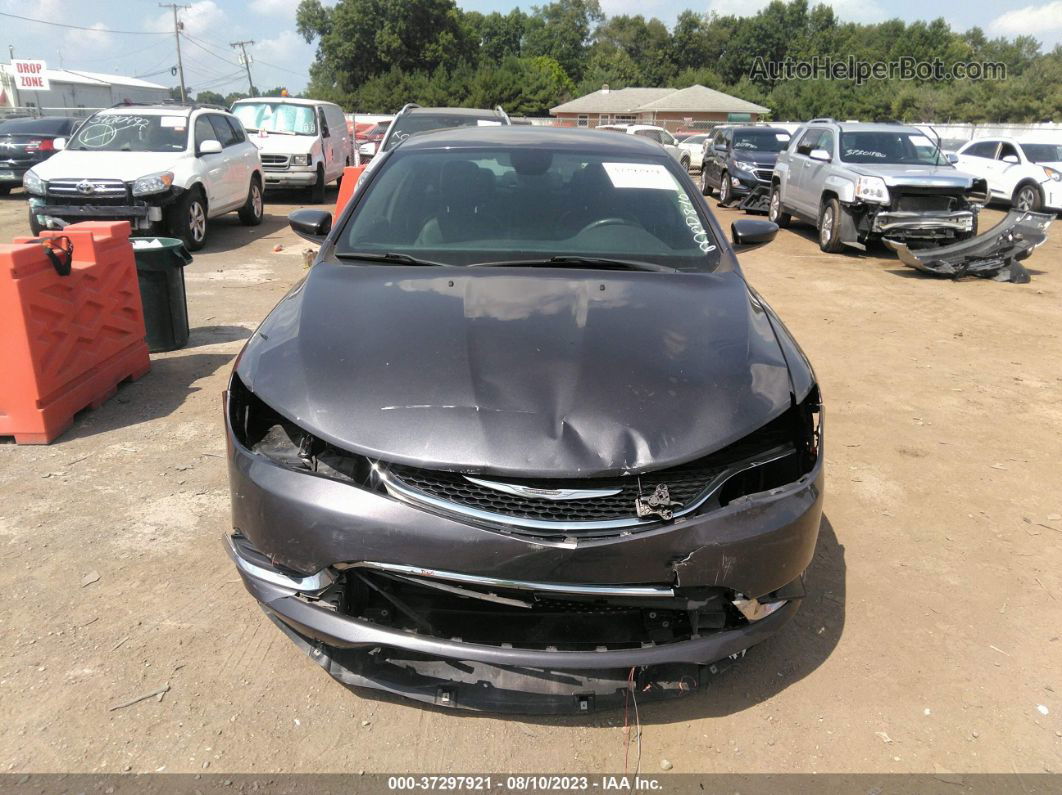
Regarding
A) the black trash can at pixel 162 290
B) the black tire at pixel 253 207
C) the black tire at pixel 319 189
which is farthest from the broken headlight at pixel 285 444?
the black tire at pixel 319 189

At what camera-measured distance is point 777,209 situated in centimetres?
1510

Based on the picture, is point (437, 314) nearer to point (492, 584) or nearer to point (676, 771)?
point (492, 584)

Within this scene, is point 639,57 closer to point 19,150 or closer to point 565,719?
point 19,150

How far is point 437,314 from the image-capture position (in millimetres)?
2891

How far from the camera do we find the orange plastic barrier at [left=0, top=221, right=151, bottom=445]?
4371 millimetres

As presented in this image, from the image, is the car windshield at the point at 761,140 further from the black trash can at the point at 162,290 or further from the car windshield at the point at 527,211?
the car windshield at the point at 527,211

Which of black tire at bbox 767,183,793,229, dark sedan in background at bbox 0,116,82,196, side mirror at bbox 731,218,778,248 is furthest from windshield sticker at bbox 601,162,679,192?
dark sedan in background at bbox 0,116,82,196

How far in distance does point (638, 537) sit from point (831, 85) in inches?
2805

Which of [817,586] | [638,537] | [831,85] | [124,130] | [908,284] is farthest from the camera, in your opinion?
[831,85]

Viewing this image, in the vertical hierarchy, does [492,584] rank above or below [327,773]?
above

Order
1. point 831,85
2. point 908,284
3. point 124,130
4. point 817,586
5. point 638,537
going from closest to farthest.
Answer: point 638,537 → point 817,586 → point 908,284 → point 124,130 → point 831,85

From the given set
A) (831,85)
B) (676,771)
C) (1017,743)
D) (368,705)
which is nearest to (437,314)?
(368,705)

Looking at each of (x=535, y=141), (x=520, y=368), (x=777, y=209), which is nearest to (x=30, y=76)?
(x=777, y=209)

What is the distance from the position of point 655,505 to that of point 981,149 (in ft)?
67.1
